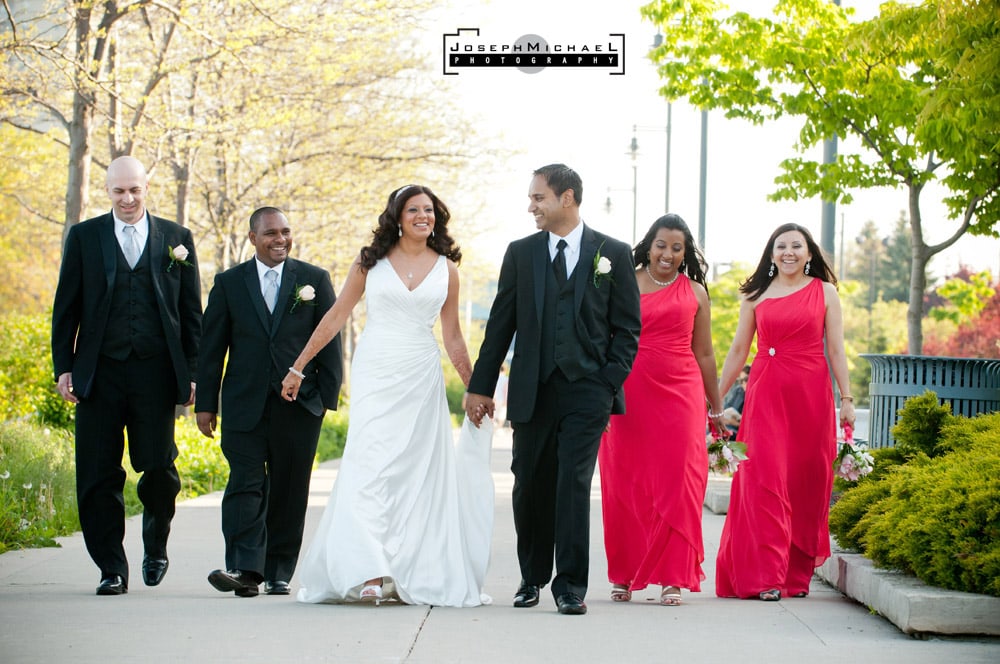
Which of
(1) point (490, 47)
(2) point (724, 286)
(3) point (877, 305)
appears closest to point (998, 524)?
(1) point (490, 47)

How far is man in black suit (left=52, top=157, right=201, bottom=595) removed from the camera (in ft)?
25.6

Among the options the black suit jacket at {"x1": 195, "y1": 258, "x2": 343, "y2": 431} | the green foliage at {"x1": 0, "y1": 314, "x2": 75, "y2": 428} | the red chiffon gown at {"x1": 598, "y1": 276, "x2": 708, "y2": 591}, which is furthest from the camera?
the green foliage at {"x1": 0, "y1": 314, "x2": 75, "y2": 428}

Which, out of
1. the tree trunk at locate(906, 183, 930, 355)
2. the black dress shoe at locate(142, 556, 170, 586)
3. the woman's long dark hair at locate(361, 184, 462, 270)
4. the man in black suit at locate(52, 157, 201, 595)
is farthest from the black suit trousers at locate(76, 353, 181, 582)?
the tree trunk at locate(906, 183, 930, 355)

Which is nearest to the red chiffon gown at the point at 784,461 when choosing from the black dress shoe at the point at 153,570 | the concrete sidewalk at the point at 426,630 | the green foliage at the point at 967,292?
the concrete sidewalk at the point at 426,630

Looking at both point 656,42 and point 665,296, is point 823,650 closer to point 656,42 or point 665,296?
point 665,296

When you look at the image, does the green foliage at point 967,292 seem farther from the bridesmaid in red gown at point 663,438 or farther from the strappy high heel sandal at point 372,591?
the strappy high heel sandal at point 372,591

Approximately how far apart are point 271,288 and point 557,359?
1.91m

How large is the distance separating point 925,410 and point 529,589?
289 cm

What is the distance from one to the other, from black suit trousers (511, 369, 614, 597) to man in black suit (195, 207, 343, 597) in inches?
52.6

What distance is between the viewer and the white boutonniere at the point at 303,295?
8.20 metres

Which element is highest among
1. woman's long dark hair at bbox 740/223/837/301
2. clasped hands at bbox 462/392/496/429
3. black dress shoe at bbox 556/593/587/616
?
woman's long dark hair at bbox 740/223/837/301

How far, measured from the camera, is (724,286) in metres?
31.9

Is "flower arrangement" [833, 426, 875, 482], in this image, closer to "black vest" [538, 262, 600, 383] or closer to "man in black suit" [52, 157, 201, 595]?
"black vest" [538, 262, 600, 383]

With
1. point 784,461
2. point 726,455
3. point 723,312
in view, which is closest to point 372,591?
point 726,455
